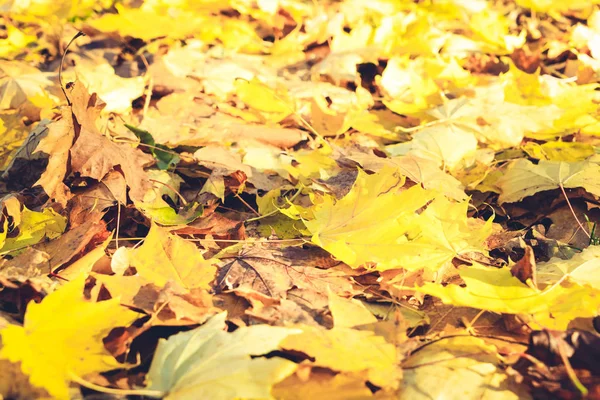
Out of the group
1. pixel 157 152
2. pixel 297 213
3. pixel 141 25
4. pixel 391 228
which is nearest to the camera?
pixel 391 228

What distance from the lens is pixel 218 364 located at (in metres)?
0.63

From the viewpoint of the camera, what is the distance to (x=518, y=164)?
3.69ft

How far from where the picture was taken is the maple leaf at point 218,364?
1.97ft

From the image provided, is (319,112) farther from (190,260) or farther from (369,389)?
(369,389)

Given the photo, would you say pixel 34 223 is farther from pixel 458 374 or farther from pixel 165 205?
pixel 458 374

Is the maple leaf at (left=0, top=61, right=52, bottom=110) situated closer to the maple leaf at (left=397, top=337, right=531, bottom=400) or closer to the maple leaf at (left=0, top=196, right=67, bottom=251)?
the maple leaf at (left=0, top=196, right=67, bottom=251)

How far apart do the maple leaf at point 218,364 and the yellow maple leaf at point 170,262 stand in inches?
5.4

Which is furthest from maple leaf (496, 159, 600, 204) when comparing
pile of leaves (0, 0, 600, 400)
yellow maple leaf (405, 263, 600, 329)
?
yellow maple leaf (405, 263, 600, 329)

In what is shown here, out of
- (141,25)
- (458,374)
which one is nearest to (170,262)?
(458,374)

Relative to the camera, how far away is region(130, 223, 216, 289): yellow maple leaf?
815 millimetres

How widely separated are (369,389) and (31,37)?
1.81m

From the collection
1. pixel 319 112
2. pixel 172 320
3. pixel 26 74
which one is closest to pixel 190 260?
pixel 172 320

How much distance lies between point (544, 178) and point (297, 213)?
0.51 m

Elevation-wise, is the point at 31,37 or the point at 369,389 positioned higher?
the point at 369,389
